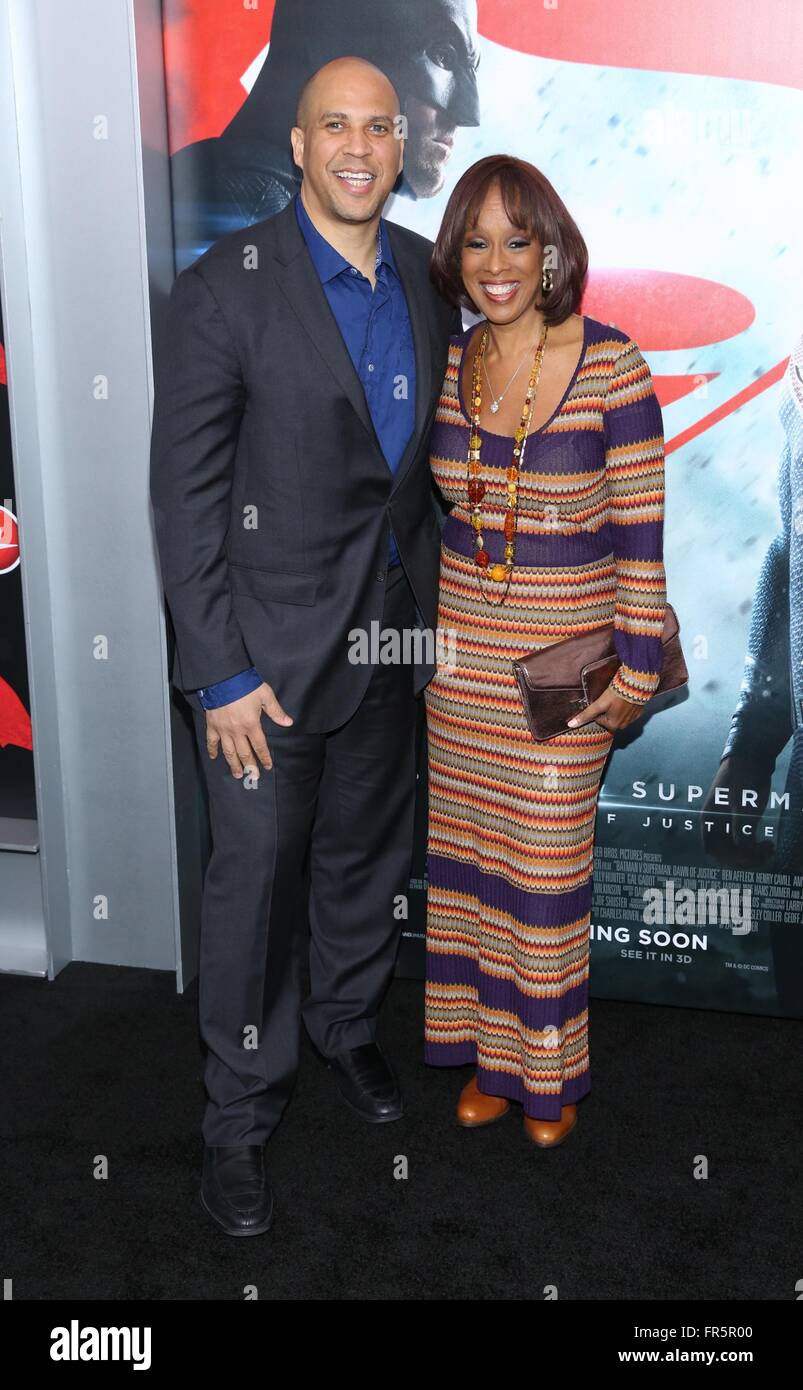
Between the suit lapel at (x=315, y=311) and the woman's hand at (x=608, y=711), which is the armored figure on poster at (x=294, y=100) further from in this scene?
the woman's hand at (x=608, y=711)

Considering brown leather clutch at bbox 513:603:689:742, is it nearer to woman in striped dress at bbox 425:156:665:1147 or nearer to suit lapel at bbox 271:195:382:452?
woman in striped dress at bbox 425:156:665:1147

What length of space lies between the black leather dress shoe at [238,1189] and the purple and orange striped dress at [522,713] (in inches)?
19.7

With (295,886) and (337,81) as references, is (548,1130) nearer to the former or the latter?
(295,886)

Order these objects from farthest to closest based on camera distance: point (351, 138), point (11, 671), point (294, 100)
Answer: point (11, 671) → point (294, 100) → point (351, 138)

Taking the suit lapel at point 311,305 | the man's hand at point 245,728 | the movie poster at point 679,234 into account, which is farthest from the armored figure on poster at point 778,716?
the man's hand at point 245,728

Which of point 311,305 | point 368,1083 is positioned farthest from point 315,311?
point 368,1083

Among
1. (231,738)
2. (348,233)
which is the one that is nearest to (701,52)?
(348,233)

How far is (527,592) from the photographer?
2.34 meters

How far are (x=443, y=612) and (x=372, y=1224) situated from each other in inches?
43.7

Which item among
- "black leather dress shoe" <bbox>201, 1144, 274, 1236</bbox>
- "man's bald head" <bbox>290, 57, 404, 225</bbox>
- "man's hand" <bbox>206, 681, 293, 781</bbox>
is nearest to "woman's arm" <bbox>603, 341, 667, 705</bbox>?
"man's bald head" <bbox>290, 57, 404, 225</bbox>

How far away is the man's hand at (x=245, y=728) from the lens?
2.27m

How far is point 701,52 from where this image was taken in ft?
8.64

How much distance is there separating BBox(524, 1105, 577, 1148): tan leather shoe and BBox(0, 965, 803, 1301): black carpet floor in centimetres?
2

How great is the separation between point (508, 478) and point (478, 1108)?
1260 millimetres
